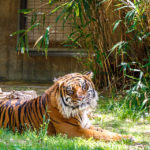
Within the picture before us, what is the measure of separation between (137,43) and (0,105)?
9.78 feet

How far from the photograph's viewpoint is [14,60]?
33.4 ft

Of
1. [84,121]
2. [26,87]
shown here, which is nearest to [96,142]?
[84,121]

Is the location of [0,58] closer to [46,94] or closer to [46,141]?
[46,94]

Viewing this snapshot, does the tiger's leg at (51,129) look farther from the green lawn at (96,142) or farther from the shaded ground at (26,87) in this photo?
the shaded ground at (26,87)

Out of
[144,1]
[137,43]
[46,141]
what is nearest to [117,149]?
[46,141]

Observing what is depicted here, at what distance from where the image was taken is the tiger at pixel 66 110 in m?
3.43

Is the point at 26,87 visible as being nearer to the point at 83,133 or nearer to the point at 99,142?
the point at 83,133

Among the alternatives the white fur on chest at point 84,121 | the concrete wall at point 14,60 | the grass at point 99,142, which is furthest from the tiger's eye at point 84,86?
the concrete wall at point 14,60

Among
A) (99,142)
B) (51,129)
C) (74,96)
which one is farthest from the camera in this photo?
(51,129)

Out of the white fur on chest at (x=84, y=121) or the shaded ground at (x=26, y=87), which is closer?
the white fur on chest at (x=84, y=121)

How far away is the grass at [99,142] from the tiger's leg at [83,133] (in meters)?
0.08

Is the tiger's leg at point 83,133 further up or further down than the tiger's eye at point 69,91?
further down

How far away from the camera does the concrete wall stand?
990 cm

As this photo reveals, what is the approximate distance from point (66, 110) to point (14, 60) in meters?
7.04
